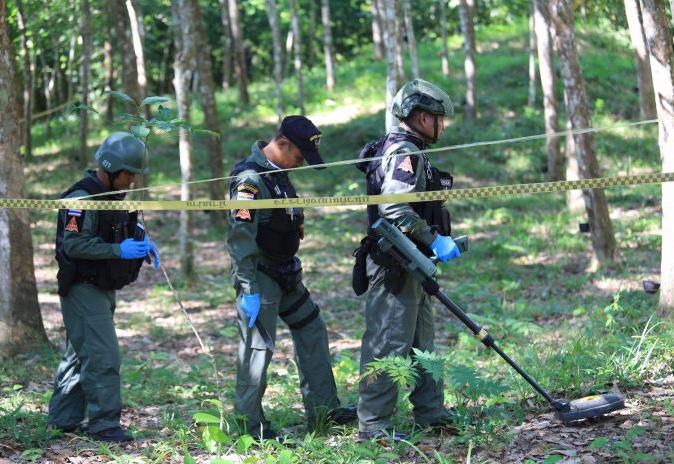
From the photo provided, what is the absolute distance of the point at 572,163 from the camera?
12102 millimetres

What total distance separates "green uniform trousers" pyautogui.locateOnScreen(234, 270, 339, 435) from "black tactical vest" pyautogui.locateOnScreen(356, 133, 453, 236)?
2.61 feet

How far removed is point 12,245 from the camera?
676 centimetres

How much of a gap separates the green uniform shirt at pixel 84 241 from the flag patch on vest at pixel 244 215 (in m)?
0.85

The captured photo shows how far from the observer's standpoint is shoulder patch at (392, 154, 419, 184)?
4.59 m

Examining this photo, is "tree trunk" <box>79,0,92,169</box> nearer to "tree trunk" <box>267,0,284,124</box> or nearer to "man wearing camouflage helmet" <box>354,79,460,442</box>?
"tree trunk" <box>267,0,284,124</box>

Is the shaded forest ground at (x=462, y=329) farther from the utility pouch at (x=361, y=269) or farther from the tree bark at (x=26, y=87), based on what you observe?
the utility pouch at (x=361, y=269)

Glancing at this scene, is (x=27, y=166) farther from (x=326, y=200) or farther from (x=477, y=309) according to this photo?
(x=326, y=200)

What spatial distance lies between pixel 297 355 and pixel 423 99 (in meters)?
1.96

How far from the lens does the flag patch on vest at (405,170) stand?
15.1 ft

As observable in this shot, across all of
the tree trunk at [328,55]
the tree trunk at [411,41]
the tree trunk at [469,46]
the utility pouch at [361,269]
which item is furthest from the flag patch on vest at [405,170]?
the tree trunk at [328,55]

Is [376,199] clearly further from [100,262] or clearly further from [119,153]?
[100,262]

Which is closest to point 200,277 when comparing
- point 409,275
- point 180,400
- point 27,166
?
point 180,400

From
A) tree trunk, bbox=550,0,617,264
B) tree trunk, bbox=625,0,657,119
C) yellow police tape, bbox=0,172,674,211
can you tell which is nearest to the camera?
yellow police tape, bbox=0,172,674,211

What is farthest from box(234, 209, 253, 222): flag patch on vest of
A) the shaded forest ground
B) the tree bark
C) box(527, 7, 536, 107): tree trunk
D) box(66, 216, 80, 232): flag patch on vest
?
the tree bark
